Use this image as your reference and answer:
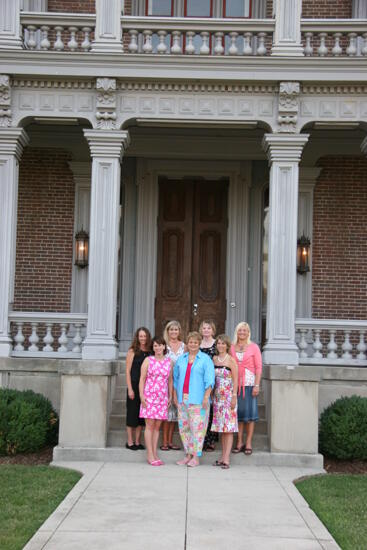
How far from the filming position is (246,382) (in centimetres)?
995

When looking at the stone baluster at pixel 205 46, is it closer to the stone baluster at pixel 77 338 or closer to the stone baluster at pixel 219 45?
the stone baluster at pixel 219 45

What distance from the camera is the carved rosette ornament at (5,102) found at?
11148mm

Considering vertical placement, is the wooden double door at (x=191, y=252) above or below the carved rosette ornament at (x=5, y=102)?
below

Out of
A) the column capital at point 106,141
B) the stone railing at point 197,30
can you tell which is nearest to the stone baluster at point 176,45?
the stone railing at point 197,30

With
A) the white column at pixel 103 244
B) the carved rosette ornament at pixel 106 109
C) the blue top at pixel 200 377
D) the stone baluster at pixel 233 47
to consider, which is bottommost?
the blue top at pixel 200 377

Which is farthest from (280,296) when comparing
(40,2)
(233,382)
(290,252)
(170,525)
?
(40,2)

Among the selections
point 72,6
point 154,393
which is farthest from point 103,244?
point 72,6

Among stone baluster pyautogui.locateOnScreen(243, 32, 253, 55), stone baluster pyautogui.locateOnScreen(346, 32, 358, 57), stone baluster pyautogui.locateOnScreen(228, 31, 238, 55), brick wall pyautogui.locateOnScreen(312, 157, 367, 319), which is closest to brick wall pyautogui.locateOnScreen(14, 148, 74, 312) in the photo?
stone baluster pyautogui.locateOnScreen(228, 31, 238, 55)

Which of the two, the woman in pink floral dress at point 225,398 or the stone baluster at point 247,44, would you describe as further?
the stone baluster at point 247,44

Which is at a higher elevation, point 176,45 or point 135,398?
point 176,45

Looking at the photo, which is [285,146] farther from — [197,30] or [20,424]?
[20,424]

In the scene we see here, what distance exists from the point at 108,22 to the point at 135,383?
17.6ft

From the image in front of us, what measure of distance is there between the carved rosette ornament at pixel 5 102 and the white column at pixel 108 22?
1.41 meters

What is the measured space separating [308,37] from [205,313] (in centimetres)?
520
